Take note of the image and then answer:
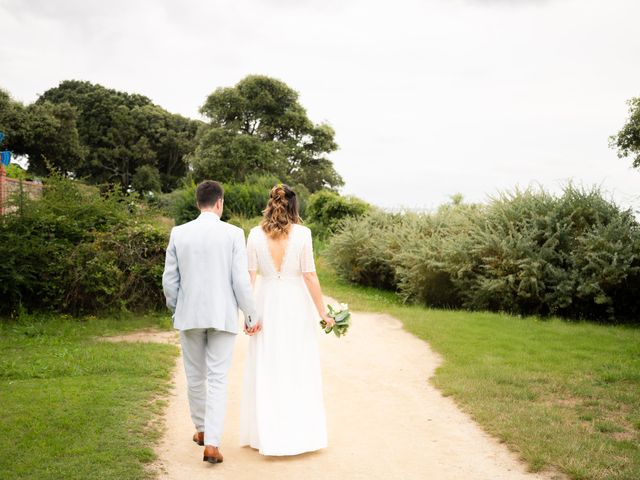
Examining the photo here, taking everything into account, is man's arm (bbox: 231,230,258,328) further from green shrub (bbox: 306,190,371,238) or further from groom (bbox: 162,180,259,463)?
green shrub (bbox: 306,190,371,238)

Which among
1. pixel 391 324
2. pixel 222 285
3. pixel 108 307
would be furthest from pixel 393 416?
pixel 108 307

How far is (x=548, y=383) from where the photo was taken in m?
8.92

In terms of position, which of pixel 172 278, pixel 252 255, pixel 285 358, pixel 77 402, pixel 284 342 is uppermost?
pixel 252 255

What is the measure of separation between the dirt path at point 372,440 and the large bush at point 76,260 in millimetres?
4017

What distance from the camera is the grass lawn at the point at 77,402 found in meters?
5.69

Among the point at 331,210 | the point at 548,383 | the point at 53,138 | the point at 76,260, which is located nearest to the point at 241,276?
the point at 548,383

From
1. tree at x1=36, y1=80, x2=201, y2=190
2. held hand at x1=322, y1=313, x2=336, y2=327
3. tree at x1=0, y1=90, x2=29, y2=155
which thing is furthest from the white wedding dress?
tree at x1=36, y1=80, x2=201, y2=190

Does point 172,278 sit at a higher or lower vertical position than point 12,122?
lower

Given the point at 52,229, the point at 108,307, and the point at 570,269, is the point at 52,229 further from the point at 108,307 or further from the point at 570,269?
the point at 570,269

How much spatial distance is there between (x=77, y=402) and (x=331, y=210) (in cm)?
2475

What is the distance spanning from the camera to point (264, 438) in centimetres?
604

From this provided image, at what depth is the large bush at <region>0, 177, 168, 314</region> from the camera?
13125mm

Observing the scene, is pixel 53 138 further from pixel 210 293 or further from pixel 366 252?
pixel 210 293

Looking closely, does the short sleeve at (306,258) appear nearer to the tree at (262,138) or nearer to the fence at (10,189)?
the fence at (10,189)
